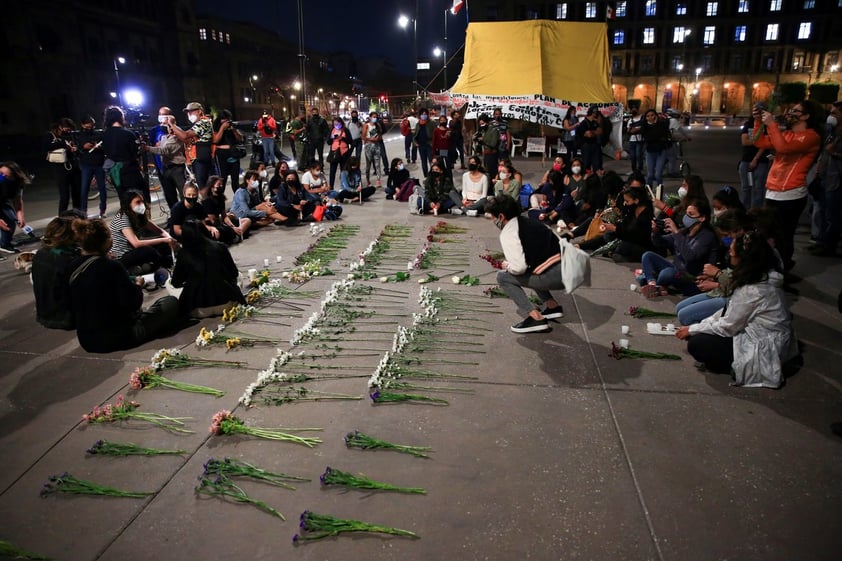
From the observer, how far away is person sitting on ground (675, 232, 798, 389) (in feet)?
13.4

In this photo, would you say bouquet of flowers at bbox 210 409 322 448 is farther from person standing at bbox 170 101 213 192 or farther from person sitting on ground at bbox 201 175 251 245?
person standing at bbox 170 101 213 192

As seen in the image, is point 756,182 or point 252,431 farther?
point 756,182

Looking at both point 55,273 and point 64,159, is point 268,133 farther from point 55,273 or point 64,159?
point 55,273

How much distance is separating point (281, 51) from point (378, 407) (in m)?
80.0

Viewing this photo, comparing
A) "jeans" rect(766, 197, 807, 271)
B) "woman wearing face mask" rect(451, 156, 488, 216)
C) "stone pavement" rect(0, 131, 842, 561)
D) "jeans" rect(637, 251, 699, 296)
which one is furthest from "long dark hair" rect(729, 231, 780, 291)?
"woman wearing face mask" rect(451, 156, 488, 216)

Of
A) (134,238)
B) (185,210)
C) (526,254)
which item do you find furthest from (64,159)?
(526,254)

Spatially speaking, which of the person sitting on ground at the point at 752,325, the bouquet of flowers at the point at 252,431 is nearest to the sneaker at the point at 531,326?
the person sitting on ground at the point at 752,325

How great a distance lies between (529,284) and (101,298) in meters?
4.11

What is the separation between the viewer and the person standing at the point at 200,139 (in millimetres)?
10312

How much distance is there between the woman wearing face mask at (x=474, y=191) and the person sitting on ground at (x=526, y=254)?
608 cm

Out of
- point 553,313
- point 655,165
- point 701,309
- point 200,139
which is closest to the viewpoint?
point 701,309

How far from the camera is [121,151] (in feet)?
31.9

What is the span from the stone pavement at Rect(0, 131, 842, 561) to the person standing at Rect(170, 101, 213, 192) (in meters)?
5.52

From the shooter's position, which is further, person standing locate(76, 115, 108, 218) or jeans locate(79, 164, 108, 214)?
jeans locate(79, 164, 108, 214)
